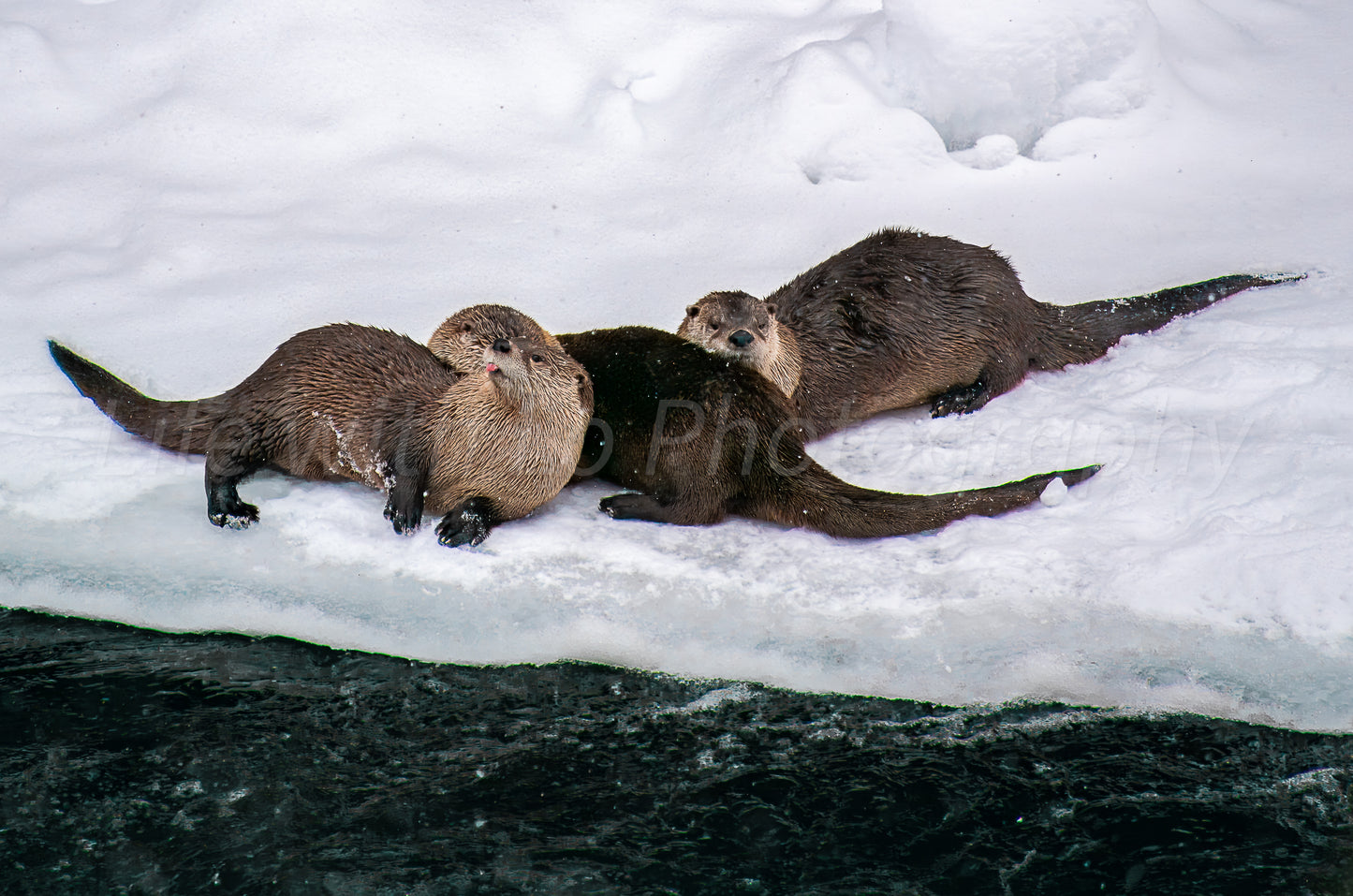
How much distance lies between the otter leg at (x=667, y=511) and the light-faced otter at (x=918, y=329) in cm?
59

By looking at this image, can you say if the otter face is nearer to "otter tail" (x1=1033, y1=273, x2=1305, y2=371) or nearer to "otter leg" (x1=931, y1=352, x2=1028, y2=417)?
"otter leg" (x1=931, y1=352, x2=1028, y2=417)

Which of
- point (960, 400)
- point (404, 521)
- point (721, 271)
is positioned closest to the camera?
point (404, 521)

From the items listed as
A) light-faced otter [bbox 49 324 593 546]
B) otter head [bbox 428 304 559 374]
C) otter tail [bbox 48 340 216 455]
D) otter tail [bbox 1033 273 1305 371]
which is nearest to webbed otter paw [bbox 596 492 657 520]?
light-faced otter [bbox 49 324 593 546]

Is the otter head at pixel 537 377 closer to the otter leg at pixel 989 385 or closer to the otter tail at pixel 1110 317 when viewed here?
the otter leg at pixel 989 385

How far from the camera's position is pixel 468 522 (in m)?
2.85

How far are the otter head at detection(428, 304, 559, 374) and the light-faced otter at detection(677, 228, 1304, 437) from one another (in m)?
0.61

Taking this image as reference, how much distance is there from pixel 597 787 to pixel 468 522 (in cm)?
85

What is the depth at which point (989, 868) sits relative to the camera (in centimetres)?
205

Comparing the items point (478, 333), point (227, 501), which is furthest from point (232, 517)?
point (478, 333)

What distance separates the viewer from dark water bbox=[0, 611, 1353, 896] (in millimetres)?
2037

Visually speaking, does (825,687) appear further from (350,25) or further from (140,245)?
(350,25)

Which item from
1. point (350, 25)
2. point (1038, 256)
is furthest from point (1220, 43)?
point (350, 25)

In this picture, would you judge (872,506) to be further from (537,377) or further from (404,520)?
(404,520)

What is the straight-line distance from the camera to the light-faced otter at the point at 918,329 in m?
3.57
